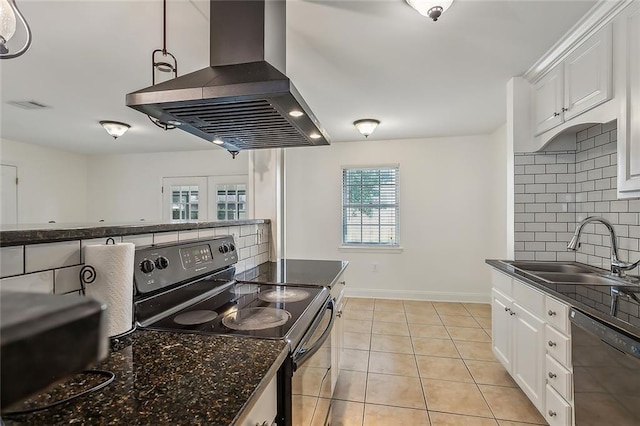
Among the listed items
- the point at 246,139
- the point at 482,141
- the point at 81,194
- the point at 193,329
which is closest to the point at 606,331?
the point at 193,329

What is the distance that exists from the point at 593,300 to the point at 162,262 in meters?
1.91

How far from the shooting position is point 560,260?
8.04ft

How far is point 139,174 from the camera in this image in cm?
580

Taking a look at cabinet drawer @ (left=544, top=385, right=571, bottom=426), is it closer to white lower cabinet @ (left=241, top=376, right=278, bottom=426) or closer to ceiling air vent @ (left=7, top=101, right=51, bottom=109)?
white lower cabinet @ (left=241, top=376, right=278, bottom=426)

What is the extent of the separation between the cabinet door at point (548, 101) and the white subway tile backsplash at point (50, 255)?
2822 millimetres

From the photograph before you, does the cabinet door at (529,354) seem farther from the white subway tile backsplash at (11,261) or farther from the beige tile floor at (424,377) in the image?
the white subway tile backsplash at (11,261)

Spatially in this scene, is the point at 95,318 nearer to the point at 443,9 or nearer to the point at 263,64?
the point at 263,64

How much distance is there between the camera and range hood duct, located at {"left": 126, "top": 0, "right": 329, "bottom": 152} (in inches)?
43.5

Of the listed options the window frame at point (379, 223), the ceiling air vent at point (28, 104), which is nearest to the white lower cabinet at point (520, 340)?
the window frame at point (379, 223)

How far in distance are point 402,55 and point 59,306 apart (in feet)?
8.13

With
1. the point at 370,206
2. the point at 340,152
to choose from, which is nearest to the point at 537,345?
the point at 370,206

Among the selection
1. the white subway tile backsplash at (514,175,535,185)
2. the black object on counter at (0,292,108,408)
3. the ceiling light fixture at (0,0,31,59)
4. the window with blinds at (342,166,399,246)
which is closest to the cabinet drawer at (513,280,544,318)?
the white subway tile backsplash at (514,175,535,185)

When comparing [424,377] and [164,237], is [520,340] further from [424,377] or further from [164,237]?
[164,237]

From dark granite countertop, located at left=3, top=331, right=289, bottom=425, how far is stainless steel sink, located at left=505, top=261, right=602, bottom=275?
218cm
